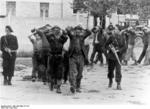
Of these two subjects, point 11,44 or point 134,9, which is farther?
point 134,9

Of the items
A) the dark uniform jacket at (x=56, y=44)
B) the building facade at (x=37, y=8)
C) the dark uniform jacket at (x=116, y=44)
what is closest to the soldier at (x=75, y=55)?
the dark uniform jacket at (x=56, y=44)

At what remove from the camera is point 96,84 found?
13.7m

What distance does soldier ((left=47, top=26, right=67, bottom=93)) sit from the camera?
38.8ft

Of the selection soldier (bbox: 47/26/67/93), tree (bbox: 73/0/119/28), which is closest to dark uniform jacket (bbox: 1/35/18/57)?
soldier (bbox: 47/26/67/93)

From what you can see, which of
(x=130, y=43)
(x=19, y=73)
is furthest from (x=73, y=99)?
(x=130, y=43)

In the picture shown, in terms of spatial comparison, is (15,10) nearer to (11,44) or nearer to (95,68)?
(95,68)

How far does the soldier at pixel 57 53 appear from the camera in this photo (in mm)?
11814

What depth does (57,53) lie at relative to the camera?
1188 centimetres

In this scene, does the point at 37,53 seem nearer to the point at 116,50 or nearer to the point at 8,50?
the point at 8,50

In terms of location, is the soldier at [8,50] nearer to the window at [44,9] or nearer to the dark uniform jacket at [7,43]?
the dark uniform jacket at [7,43]

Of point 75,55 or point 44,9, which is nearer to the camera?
point 75,55

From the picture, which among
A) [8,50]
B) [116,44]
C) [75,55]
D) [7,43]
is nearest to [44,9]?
[7,43]

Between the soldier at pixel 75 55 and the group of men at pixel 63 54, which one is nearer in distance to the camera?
the soldier at pixel 75 55

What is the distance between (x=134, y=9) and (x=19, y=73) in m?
18.9
